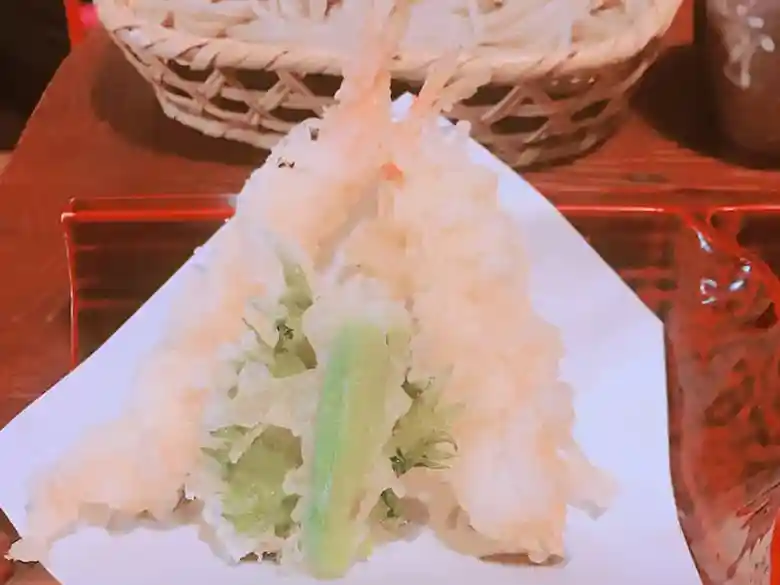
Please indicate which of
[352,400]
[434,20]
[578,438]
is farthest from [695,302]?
[434,20]

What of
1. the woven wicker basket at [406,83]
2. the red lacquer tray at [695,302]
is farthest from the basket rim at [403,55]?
the red lacquer tray at [695,302]

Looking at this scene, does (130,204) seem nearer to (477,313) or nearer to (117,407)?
(117,407)

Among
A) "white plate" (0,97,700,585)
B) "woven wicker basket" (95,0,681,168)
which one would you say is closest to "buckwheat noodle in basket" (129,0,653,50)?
"woven wicker basket" (95,0,681,168)

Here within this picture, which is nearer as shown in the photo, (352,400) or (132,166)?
(352,400)

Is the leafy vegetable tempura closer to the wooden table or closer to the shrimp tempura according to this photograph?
the shrimp tempura

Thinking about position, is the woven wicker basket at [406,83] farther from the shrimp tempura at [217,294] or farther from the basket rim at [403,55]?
the shrimp tempura at [217,294]

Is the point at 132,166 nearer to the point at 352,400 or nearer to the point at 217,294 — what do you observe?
the point at 217,294
